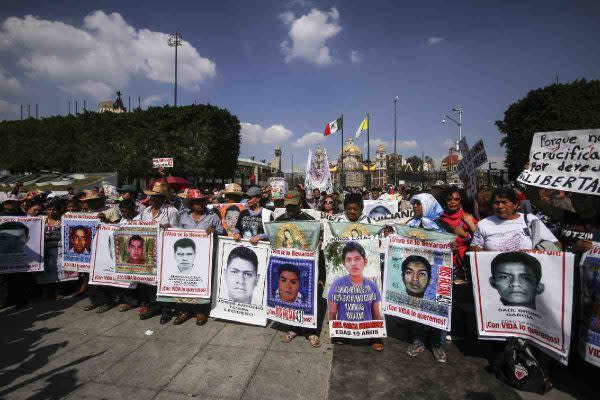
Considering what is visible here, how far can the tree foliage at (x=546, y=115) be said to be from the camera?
1128 inches

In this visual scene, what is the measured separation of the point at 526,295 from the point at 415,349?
1.39 metres

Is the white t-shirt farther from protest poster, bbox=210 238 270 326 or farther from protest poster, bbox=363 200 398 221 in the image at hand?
protest poster, bbox=363 200 398 221

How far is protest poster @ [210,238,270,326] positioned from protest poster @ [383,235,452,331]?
5.60 ft

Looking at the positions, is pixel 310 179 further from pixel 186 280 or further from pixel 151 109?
pixel 151 109

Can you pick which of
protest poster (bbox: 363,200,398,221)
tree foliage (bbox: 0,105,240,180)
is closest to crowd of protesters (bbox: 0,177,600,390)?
protest poster (bbox: 363,200,398,221)

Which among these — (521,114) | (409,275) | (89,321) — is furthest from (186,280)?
(521,114)

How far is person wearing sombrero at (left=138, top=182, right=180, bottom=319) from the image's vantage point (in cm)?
511

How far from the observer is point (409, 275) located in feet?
12.8

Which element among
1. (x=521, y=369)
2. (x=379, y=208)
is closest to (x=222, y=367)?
(x=521, y=369)

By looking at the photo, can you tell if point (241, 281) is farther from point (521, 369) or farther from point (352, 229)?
point (521, 369)

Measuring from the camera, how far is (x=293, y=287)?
4137mm

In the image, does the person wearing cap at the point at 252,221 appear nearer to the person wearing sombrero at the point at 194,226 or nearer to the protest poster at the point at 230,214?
the person wearing sombrero at the point at 194,226

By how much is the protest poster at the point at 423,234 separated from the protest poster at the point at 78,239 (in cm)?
511

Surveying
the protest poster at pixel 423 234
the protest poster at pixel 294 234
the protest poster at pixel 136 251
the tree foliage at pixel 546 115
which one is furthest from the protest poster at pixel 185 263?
the tree foliage at pixel 546 115
